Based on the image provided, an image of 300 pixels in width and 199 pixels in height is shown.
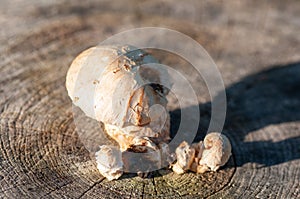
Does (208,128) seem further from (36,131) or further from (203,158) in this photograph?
(36,131)

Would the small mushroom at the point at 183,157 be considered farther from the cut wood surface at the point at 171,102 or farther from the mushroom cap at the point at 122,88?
the mushroom cap at the point at 122,88

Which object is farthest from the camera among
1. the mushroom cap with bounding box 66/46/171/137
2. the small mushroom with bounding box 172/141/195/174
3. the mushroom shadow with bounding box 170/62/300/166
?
the mushroom shadow with bounding box 170/62/300/166

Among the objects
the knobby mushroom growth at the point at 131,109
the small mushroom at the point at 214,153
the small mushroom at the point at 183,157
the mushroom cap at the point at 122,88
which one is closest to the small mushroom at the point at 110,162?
the knobby mushroom growth at the point at 131,109

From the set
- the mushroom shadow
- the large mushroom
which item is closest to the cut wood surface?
the mushroom shadow

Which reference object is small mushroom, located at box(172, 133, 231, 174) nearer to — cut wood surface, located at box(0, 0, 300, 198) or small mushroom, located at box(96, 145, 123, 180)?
cut wood surface, located at box(0, 0, 300, 198)

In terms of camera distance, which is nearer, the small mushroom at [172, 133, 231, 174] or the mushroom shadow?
the small mushroom at [172, 133, 231, 174]

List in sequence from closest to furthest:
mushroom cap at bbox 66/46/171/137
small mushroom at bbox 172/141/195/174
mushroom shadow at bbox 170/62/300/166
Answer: mushroom cap at bbox 66/46/171/137
small mushroom at bbox 172/141/195/174
mushroom shadow at bbox 170/62/300/166

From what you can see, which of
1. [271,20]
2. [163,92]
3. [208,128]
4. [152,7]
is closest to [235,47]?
[271,20]
